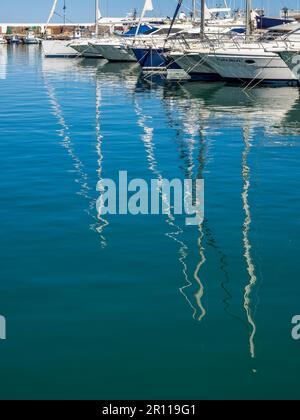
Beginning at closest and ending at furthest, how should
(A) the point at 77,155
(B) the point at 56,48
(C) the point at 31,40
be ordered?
(A) the point at 77,155, (B) the point at 56,48, (C) the point at 31,40

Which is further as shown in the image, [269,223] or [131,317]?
[269,223]

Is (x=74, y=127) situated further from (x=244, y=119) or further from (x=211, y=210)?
(x=211, y=210)

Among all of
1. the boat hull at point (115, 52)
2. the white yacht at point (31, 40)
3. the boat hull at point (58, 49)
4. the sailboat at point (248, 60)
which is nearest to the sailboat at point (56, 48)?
the boat hull at point (58, 49)

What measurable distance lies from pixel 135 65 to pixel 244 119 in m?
38.3

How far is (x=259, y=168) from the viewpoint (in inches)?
704

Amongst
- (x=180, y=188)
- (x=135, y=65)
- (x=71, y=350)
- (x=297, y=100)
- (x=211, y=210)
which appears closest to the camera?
(x=71, y=350)

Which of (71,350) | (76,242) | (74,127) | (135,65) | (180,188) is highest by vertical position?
(135,65)

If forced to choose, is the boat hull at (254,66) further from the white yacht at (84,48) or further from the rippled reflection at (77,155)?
the white yacht at (84,48)

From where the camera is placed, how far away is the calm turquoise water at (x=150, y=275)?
24.6 feet

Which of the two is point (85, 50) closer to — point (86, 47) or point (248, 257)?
point (86, 47)

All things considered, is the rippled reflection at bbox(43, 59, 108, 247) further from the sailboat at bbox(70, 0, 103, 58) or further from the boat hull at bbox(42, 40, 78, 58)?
the boat hull at bbox(42, 40, 78, 58)

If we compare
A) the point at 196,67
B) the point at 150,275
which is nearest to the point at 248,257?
the point at 150,275

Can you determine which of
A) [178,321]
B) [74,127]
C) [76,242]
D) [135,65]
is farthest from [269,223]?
[135,65]

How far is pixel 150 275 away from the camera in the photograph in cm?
1027
